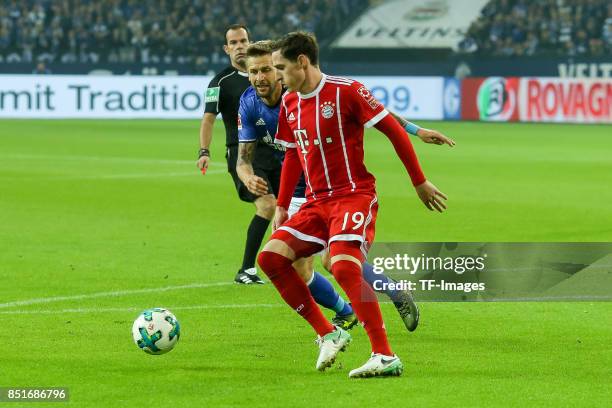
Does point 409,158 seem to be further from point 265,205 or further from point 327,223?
point 265,205

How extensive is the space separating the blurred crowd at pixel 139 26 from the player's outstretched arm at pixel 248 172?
98.8ft

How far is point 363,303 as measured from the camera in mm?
6668

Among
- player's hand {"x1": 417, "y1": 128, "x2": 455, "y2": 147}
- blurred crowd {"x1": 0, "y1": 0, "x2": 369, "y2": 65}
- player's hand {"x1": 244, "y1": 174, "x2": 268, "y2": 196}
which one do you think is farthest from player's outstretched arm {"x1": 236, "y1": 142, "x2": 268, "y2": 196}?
blurred crowd {"x1": 0, "y1": 0, "x2": 369, "y2": 65}

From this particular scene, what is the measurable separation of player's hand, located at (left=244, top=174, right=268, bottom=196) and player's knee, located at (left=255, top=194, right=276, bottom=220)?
8.63ft

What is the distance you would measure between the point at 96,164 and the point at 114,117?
45.9 ft

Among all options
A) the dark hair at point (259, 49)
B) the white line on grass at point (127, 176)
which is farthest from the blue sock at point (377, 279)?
the white line on grass at point (127, 176)

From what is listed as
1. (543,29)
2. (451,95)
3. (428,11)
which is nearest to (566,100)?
(451,95)

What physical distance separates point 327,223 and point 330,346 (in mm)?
654

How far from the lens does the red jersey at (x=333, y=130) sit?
22.5 feet

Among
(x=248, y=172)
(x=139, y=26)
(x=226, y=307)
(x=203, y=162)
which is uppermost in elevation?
(x=248, y=172)

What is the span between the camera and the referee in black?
10406 millimetres

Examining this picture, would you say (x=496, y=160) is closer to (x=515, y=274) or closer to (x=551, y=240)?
(x=551, y=240)

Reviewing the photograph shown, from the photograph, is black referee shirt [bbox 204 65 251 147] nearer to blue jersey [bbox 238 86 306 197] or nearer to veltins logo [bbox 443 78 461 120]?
blue jersey [bbox 238 86 306 197]

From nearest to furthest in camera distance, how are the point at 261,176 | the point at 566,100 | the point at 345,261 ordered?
the point at 345,261
the point at 261,176
the point at 566,100
